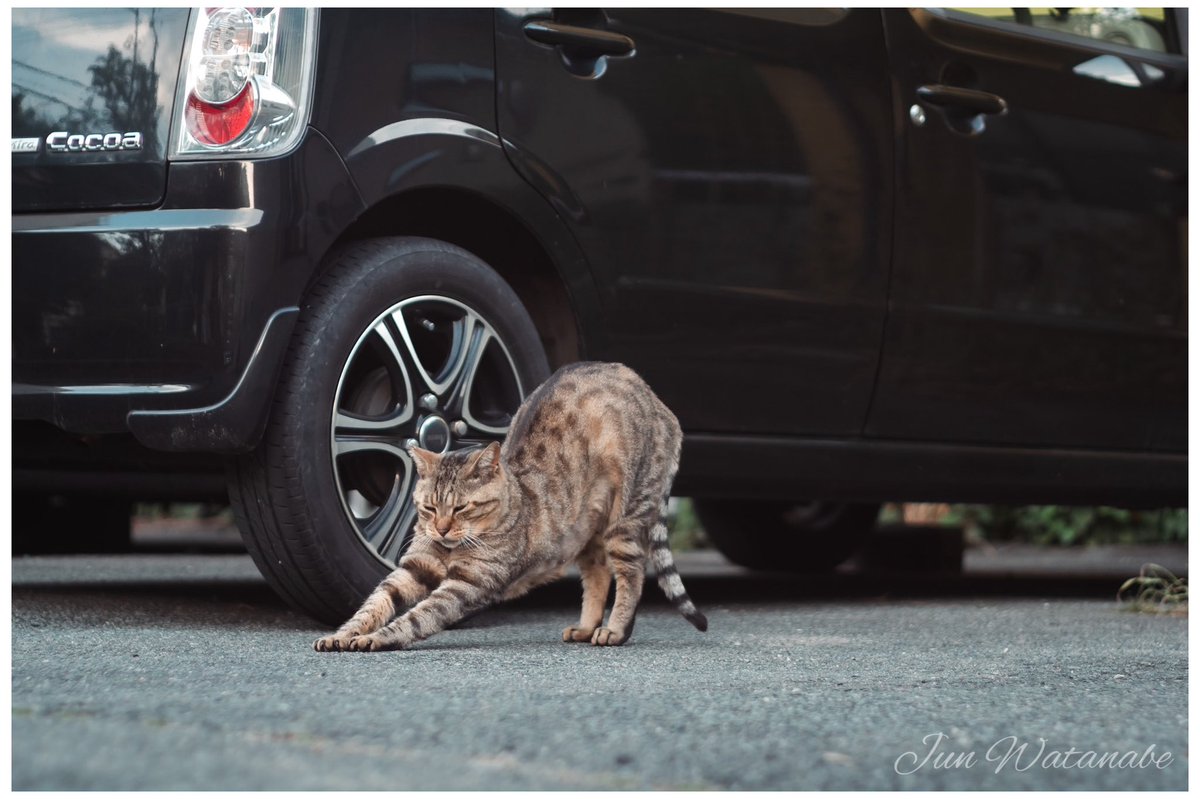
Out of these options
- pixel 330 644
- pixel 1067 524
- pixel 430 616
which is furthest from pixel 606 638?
pixel 1067 524

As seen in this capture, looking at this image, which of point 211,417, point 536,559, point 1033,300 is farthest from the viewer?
point 1033,300

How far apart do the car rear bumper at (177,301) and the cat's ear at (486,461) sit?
46 centimetres

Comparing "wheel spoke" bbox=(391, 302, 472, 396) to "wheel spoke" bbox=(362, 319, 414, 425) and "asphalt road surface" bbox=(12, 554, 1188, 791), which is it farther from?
Answer: "asphalt road surface" bbox=(12, 554, 1188, 791)

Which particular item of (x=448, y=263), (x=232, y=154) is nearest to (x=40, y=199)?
(x=232, y=154)

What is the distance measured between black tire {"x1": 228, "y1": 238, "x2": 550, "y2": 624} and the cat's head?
152mm

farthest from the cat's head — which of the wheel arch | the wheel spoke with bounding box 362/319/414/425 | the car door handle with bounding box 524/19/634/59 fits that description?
the car door handle with bounding box 524/19/634/59

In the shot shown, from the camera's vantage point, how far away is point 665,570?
13.8ft

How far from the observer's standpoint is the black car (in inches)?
147

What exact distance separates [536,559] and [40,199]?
4.43 feet

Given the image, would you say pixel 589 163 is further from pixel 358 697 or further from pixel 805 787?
pixel 805 787

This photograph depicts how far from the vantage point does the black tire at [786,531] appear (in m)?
6.91

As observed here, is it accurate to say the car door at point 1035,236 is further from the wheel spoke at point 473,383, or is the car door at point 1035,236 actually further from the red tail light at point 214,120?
the red tail light at point 214,120

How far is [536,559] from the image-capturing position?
13.1 ft

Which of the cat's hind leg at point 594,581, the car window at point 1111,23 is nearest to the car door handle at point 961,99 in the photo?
the car window at point 1111,23
